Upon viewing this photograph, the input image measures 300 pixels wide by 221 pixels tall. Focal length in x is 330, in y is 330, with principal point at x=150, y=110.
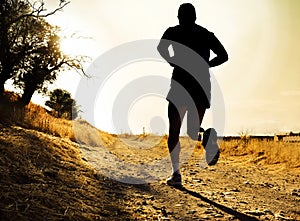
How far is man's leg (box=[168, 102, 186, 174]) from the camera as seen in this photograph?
16.5ft

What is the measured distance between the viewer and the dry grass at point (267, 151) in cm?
864

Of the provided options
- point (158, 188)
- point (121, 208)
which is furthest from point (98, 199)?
point (158, 188)

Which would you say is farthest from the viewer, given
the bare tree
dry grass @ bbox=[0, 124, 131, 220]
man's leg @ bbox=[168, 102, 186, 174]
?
the bare tree

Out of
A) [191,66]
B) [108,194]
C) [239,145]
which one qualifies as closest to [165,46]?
[191,66]

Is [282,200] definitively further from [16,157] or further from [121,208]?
[16,157]

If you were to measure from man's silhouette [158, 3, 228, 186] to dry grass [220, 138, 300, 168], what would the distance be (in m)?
4.34

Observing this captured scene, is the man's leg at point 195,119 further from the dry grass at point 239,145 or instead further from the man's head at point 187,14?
the dry grass at point 239,145

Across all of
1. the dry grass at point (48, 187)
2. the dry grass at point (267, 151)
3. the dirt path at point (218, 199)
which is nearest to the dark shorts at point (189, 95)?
the dirt path at point (218, 199)

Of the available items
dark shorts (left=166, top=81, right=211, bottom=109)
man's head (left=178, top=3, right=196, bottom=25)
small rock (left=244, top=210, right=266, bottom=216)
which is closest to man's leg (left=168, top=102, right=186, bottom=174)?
dark shorts (left=166, top=81, right=211, bottom=109)

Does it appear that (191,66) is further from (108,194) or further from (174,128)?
(108,194)

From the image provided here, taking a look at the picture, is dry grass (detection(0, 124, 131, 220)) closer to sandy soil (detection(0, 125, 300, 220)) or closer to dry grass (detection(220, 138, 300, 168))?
sandy soil (detection(0, 125, 300, 220))

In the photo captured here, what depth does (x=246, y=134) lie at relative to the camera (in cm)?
1366

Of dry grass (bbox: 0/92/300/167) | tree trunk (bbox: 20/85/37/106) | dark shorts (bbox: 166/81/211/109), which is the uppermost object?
tree trunk (bbox: 20/85/37/106)

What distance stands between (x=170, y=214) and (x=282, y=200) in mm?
1810
